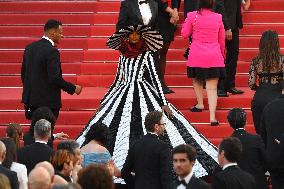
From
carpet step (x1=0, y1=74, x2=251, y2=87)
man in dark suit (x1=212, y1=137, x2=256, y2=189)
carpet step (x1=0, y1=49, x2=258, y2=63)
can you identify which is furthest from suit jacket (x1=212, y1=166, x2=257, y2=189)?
carpet step (x1=0, y1=49, x2=258, y2=63)

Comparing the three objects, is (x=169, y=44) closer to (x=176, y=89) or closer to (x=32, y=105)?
(x=176, y=89)

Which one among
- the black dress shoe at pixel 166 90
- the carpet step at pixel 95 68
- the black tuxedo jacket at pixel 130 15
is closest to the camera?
the black tuxedo jacket at pixel 130 15

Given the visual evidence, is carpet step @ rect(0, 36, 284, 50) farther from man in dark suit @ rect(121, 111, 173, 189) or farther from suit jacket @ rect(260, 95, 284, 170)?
man in dark suit @ rect(121, 111, 173, 189)

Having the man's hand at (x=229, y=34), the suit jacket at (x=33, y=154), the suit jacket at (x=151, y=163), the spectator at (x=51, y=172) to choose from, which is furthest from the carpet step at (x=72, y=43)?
the spectator at (x=51, y=172)

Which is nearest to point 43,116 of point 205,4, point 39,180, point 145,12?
point 145,12

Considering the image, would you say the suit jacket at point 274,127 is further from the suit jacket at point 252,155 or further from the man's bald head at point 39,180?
the man's bald head at point 39,180

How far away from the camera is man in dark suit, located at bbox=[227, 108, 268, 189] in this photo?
12148 millimetres

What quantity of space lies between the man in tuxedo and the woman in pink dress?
16.1ft

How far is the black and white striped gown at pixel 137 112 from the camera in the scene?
13797mm

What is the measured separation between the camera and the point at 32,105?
14023mm

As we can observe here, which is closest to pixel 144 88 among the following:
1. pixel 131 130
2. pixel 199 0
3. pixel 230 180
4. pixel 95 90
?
pixel 131 130

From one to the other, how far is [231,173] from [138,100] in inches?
159

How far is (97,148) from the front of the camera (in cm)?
1142

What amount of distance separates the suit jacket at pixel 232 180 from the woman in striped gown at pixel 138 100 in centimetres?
342
